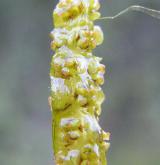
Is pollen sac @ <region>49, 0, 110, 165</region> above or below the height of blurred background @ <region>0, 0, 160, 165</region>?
above

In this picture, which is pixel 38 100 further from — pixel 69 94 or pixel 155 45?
pixel 69 94

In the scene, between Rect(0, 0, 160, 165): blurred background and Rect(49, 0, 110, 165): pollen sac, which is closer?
Rect(49, 0, 110, 165): pollen sac

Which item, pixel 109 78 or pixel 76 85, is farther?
pixel 109 78

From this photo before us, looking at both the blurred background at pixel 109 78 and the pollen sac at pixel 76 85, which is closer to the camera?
the pollen sac at pixel 76 85

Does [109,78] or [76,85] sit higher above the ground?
[76,85]
